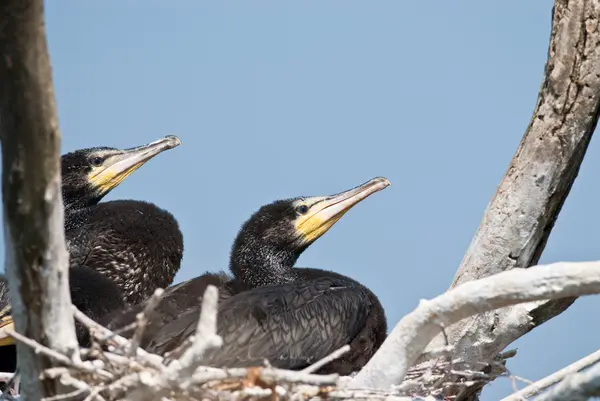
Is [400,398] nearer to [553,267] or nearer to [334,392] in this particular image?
[334,392]

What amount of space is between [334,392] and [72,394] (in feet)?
4.28

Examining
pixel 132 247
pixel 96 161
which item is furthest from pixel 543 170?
pixel 96 161

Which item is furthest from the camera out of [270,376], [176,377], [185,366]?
[270,376]

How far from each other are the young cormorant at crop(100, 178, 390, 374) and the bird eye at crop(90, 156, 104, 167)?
1.64 meters

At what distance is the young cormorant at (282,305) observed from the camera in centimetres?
708

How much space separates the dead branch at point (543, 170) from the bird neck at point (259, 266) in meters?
1.51

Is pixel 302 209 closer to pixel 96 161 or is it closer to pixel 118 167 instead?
pixel 118 167

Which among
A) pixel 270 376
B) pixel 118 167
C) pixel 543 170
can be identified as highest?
pixel 118 167

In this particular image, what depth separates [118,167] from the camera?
32.1 feet

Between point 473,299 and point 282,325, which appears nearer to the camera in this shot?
point 473,299

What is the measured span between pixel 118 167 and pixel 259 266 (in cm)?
180

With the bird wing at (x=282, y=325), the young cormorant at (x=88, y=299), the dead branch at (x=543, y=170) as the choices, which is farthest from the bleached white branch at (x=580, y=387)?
the young cormorant at (x=88, y=299)

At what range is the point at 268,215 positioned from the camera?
8.88 meters

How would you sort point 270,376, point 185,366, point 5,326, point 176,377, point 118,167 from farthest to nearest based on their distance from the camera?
1. point 118,167
2. point 5,326
3. point 270,376
4. point 176,377
5. point 185,366
